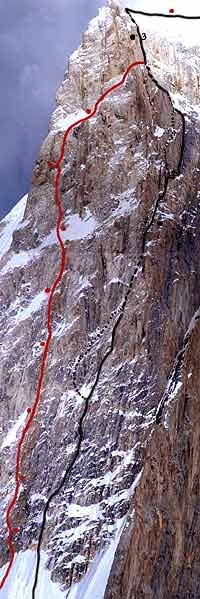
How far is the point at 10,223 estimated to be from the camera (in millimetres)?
173625

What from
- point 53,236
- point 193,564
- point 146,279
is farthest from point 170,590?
point 53,236

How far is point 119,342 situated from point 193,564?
2884 cm

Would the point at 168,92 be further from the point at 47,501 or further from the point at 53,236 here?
the point at 47,501

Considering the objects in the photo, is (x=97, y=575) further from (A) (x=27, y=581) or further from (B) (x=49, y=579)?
(A) (x=27, y=581)

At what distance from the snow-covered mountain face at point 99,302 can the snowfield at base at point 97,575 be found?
191 mm

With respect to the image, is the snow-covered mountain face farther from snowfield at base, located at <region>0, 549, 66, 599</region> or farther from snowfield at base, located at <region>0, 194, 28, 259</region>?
snowfield at base, located at <region>0, 194, 28, 259</region>

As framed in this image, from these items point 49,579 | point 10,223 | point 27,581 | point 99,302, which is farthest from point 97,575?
point 10,223

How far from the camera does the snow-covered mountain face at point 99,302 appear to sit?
11444 cm

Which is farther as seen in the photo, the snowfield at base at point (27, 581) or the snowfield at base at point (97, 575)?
the snowfield at base at point (27, 581)

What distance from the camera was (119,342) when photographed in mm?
120812

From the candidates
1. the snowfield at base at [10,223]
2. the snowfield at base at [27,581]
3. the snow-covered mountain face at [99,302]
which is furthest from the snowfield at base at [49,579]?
the snowfield at base at [10,223]

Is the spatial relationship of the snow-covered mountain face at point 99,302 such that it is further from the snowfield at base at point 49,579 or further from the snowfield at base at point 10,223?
the snowfield at base at point 10,223

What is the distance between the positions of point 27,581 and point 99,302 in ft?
97.1

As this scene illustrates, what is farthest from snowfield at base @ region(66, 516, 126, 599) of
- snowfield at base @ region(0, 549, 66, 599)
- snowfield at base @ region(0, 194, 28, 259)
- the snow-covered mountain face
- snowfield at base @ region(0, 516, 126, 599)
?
snowfield at base @ region(0, 194, 28, 259)
